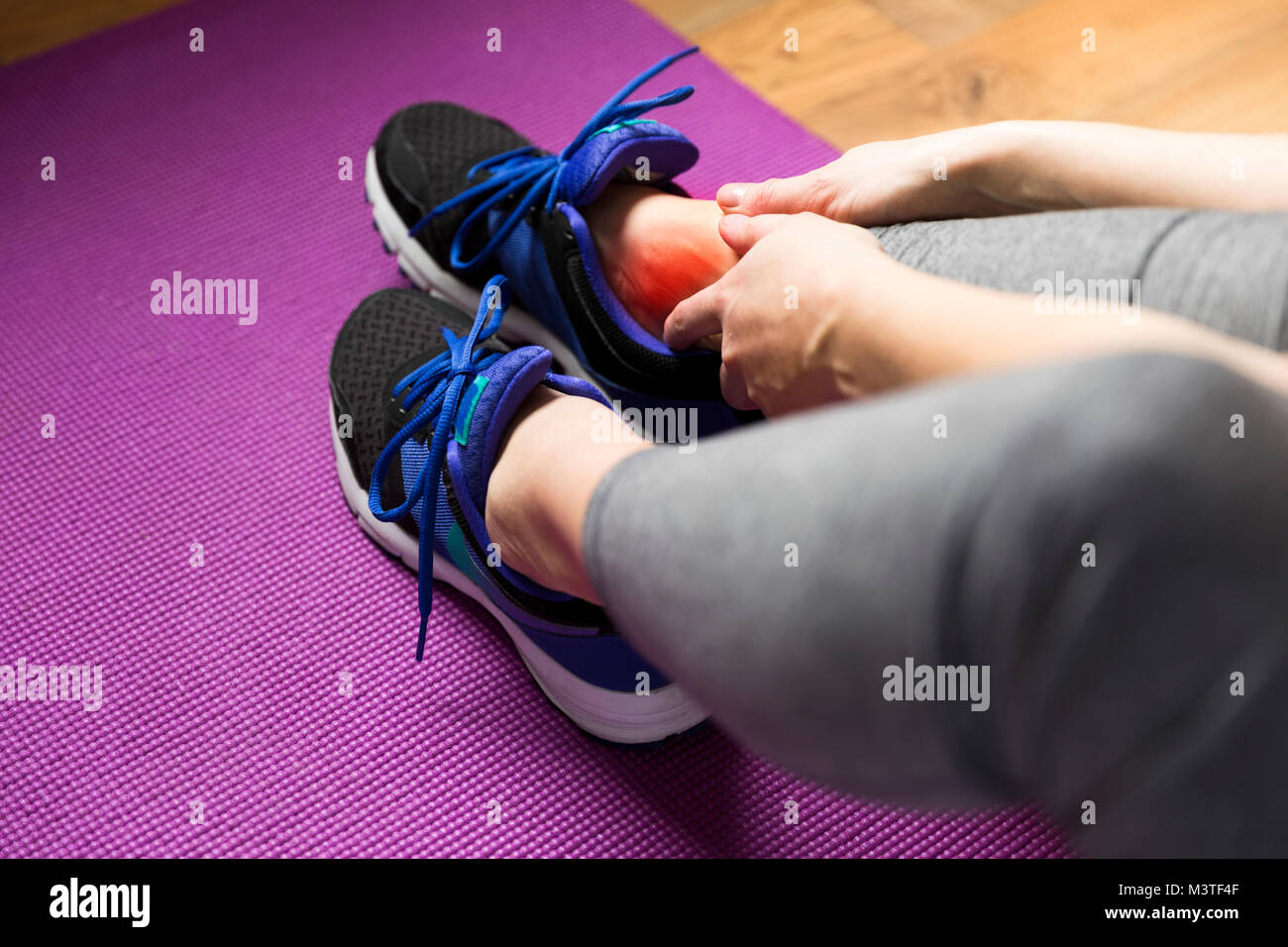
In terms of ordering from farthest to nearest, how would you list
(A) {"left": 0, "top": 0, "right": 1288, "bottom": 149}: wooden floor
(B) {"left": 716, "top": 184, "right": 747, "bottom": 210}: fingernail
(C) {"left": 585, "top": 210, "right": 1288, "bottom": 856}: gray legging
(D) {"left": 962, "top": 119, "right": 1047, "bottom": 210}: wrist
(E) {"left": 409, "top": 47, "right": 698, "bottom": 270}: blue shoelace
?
(A) {"left": 0, "top": 0, "right": 1288, "bottom": 149}: wooden floor, (E) {"left": 409, "top": 47, "right": 698, "bottom": 270}: blue shoelace, (B) {"left": 716, "top": 184, "right": 747, "bottom": 210}: fingernail, (D) {"left": 962, "top": 119, "right": 1047, "bottom": 210}: wrist, (C) {"left": 585, "top": 210, "right": 1288, "bottom": 856}: gray legging

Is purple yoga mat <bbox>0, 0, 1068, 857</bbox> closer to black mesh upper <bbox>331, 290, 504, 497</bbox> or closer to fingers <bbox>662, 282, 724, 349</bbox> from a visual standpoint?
black mesh upper <bbox>331, 290, 504, 497</bbox>

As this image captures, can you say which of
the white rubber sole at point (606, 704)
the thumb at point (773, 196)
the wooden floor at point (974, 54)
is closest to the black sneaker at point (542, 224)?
the thumb at point (773, 196)

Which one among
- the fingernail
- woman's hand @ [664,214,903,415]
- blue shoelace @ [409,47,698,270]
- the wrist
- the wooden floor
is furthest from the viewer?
the wooden floor

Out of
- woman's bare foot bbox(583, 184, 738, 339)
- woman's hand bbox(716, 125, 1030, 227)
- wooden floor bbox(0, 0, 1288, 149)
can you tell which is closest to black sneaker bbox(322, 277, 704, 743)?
woman's bare foot bbox(583, 184, 738, 339)

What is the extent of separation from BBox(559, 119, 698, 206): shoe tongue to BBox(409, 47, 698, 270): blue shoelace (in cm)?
1

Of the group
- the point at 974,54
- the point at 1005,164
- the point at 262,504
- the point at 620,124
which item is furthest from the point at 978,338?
the point at 974,54

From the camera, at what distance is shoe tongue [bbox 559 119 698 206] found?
0.83 meters

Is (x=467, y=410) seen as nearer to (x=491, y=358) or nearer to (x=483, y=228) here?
(x=491, y=358)

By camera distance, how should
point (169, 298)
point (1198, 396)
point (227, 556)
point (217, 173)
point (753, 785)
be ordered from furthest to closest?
point (217, 173), point (169, 298), point (227, 556), point (753, 785), point (1198, 396)

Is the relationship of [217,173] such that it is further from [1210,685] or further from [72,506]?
[1210,685]

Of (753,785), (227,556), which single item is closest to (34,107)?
(227,556)

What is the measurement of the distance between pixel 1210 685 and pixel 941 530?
0.38ft
